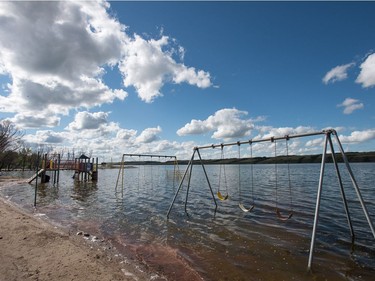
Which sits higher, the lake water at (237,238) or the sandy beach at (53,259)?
the sandy beach at (53,259)

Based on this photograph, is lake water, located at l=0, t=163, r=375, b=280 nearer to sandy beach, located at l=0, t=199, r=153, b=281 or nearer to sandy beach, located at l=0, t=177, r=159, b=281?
sandy beach, located at l=0, t=177, r=159, b=281

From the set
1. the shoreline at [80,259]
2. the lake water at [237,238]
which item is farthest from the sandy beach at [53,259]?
the lake water at [237,238]

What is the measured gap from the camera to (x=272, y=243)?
8906 millimetres

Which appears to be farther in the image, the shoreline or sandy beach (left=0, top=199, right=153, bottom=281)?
the shoreline

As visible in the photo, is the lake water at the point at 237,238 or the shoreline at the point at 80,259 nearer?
the shoreline at the point at 80,259

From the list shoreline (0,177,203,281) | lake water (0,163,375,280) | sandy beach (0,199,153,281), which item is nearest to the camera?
sandy beach (0,199,153,281)

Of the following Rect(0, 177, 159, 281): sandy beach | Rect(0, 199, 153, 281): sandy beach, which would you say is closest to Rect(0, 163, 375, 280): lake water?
Result: Rect(0, 177, 159, 281): sandy beach

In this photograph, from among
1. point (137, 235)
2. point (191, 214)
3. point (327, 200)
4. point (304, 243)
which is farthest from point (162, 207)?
point (327, 200)

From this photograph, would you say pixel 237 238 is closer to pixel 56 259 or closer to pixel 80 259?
pixel 80 259

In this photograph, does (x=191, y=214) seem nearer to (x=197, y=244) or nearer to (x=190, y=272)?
(x=197, y=244)

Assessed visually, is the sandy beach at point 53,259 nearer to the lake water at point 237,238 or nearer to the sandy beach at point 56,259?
the sandy beach at point 56,259

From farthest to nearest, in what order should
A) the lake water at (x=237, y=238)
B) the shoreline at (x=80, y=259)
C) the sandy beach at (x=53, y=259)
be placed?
the lake water at (x=237, y=238) → the shoreline at (x=80, y=259) → the sandy beach at (x=53, y=259)

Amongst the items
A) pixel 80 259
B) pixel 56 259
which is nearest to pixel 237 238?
pixel 80 259

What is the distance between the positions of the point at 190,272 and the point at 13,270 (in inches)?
158
